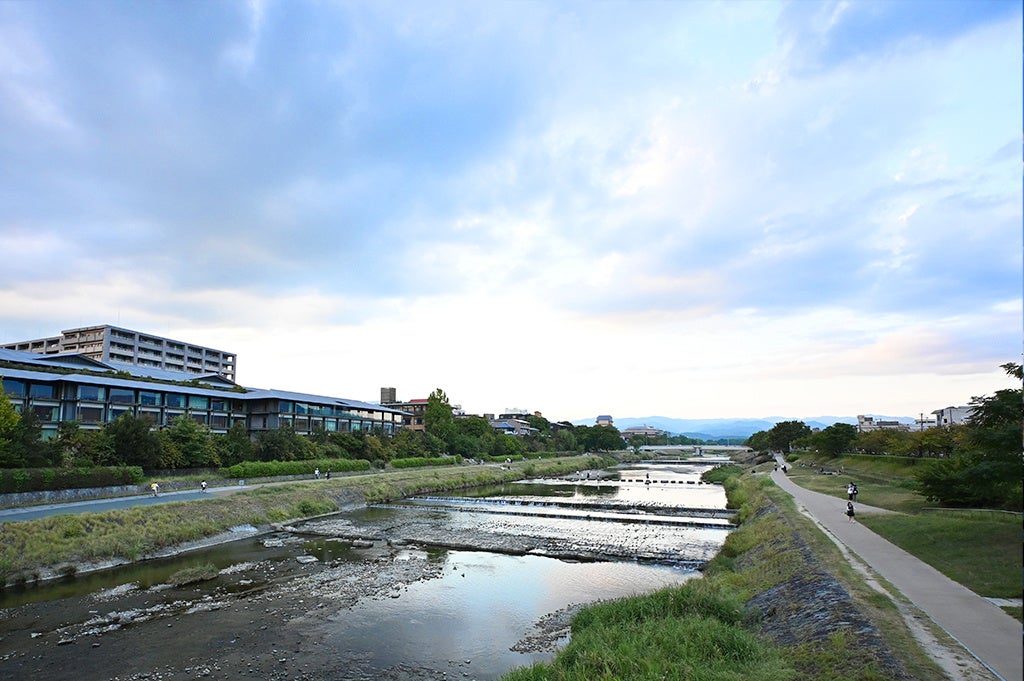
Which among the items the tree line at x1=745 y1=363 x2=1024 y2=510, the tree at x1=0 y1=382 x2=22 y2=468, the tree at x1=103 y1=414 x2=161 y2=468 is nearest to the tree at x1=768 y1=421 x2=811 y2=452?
the tree line at x1=745 y1=363 x2=1024 y2=510

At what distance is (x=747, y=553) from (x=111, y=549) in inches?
1121

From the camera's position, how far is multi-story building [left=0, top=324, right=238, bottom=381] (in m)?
95.6

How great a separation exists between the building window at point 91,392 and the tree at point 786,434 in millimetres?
116124

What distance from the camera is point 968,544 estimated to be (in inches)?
696

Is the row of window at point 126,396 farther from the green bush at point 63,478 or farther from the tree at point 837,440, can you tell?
the tree at point 837,440

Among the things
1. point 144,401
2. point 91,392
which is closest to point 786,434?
point 144,401

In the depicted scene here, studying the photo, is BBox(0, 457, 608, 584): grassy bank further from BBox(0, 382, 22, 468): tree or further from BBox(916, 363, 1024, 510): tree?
BBox(916, 363, 1024, 510): tree

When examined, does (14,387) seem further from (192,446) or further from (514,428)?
(514,428)

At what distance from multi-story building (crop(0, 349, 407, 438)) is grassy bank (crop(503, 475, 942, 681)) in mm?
42301

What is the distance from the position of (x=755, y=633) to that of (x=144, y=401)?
200ft

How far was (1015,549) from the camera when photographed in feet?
53.6

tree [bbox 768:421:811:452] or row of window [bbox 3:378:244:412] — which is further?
tree [bbox 768:421:811:452]

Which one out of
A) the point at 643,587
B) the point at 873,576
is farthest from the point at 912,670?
the point at 643,587

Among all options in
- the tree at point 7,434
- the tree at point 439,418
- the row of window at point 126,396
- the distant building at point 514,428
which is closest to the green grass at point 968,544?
the tree at point 7,434
